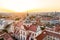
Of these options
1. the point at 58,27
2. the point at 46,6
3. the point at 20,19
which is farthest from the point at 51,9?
the point at 20,19

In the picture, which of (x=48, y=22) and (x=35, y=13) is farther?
(x=35, y=13)

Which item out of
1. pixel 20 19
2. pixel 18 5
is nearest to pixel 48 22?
pixel 20 19

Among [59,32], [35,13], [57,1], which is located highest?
[57,1]

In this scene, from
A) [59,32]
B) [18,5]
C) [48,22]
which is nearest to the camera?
[59,32]

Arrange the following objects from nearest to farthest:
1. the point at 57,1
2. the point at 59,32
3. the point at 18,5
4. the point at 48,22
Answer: the point at 59,32
the point at 48,22
the point at 57,1
the point at 18,5

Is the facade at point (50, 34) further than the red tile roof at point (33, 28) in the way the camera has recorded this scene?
No

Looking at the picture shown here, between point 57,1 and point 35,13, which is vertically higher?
point 57,1

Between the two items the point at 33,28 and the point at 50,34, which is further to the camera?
the point at 33,28

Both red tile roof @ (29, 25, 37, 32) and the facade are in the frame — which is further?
red tile roof @ (29, 25, 37, 32)

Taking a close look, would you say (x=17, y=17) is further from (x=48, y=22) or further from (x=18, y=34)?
(x=48, y=22)
